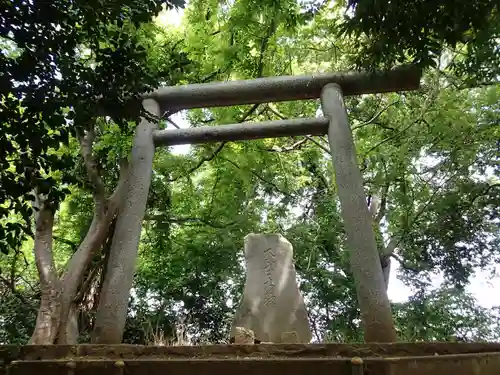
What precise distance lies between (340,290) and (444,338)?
2496 millimetres

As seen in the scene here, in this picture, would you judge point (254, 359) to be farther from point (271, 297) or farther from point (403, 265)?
point (403, 265)

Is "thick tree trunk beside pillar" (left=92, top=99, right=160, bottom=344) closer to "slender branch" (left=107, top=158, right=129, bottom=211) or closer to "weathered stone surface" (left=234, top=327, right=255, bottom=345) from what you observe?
"weathered stone surface" (left=234, top=327, right=255, bottom=345)

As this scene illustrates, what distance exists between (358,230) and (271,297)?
140 cm

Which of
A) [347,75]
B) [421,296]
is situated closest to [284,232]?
[421,296]

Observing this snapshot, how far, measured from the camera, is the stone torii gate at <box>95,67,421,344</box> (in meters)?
4.09

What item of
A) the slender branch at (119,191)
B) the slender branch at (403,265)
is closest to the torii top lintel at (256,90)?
the slender branch at (119,191)

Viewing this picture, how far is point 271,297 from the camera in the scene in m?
5.02

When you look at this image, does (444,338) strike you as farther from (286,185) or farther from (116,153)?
(116,153)

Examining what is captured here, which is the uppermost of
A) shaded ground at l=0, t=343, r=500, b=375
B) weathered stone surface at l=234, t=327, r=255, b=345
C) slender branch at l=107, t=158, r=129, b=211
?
slender branch at l=107, t=158, r=129, b=211

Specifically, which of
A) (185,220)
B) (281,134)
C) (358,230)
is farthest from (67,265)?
(358,230)

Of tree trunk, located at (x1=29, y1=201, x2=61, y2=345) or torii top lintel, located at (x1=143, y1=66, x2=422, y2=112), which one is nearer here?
torii top lintel, located at (x1=143, y1=66, x2=422, y2=112)

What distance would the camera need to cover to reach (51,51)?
7.27 feet

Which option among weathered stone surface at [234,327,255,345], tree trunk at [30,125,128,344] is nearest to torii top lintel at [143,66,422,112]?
tree trunk at [30,125,128,344]

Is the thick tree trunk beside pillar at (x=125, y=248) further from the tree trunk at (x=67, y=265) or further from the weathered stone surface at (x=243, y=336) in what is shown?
the weathered stone surface at (x=243, y=336)
